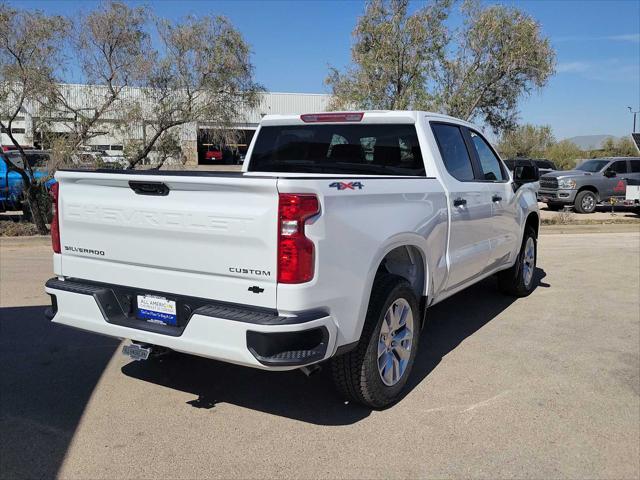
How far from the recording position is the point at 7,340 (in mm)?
5242

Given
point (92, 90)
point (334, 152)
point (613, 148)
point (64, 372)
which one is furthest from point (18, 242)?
point (613, 148)

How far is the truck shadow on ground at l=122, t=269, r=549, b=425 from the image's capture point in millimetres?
3957

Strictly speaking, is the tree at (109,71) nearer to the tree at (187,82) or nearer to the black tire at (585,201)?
the tree at (187,82)

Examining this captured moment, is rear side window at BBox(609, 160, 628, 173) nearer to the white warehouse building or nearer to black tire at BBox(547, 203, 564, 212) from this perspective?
black tire at BBox(547, 203, 564, 212)

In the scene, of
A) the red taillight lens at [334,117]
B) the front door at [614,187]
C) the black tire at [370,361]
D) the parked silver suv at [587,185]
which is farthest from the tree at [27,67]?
the front door at [614,187]

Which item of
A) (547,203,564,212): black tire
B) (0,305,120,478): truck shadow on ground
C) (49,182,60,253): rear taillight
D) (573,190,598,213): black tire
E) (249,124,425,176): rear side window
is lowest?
(0,305,120,478): truck shadow on ground

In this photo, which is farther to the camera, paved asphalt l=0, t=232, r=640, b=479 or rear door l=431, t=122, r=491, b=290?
rear door l=431, t=122, r=491, b=290

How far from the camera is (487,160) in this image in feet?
19.9

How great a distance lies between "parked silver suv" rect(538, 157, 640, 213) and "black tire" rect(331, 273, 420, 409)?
55.4 ft

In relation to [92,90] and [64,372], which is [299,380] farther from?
[92,90]

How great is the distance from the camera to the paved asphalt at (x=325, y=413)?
10.7 feet

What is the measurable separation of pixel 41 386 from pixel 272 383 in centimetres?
169

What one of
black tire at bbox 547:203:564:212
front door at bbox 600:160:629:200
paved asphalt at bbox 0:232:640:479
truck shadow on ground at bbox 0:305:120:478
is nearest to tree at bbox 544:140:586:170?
black tire at bbox 547:203:564:212

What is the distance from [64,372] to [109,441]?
1.28 m
